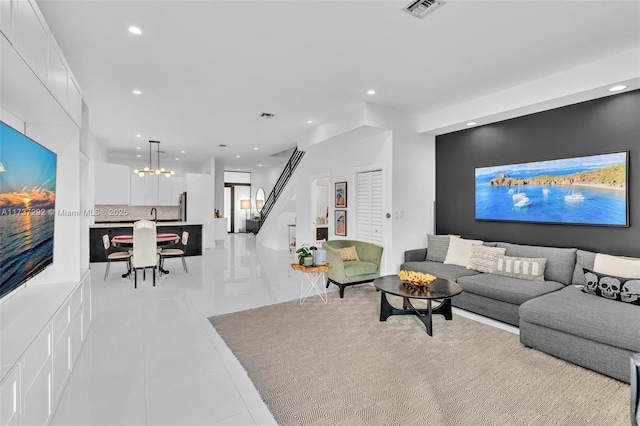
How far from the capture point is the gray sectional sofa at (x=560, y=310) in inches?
102

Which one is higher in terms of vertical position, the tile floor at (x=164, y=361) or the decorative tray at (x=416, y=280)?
the decorative tray at (x=416, y=280)

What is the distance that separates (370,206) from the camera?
237 inches

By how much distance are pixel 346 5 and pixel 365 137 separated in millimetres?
3422

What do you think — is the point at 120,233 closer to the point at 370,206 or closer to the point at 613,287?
the point at 370,206

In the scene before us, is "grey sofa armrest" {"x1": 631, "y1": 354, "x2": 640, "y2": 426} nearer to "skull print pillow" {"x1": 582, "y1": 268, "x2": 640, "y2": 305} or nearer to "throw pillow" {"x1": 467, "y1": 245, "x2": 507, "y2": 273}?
"skull print pillow" {"x1": 582, "y1": 268, "x2": 640, "y2": 305}

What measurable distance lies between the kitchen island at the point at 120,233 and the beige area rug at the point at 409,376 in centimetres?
522

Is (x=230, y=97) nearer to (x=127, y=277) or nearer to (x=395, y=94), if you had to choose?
(x=395, y=94)

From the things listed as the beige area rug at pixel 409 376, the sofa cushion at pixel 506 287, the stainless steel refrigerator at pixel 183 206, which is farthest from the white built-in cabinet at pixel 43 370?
the stainless steel refrigerator at pixel 183 206

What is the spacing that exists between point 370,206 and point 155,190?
699cm

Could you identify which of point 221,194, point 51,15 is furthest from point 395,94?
point 221,194

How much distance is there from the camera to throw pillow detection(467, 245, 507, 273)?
4.34 m

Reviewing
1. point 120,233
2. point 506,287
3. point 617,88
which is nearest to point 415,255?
point 506,287

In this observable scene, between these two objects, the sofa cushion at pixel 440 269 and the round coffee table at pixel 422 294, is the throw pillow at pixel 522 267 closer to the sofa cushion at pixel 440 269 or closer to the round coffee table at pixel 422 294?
the sofa cushion at pixel 440 269

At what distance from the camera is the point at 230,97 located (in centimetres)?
484
